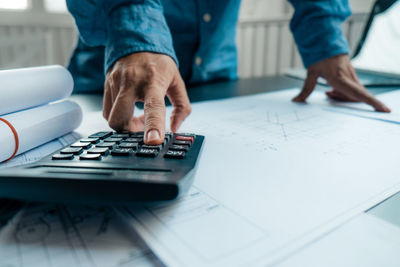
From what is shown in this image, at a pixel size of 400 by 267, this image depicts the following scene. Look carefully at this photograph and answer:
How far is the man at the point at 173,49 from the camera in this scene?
40 centimetres

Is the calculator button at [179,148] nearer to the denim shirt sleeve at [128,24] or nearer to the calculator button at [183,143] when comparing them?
the calculator button at [183,143]

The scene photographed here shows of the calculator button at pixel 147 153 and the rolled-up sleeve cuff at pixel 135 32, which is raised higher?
the rolled-up sleeve cuff at pixel 135 32

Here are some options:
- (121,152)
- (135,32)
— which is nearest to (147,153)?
(121,152)

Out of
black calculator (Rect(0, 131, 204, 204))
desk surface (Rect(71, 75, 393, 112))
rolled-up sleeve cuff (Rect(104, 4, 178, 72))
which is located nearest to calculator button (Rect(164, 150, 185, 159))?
black calculator (Rect(0, 131, 204, 204))

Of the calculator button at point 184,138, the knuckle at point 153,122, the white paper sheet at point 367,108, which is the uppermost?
the knuckle at point 153,122

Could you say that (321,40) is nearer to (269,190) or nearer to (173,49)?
(173,49)

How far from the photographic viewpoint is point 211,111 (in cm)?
56

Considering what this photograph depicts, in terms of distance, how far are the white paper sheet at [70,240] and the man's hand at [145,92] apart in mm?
126

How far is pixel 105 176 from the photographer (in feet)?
0.70

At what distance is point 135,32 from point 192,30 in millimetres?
429

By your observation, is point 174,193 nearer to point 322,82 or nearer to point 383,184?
point 383,184

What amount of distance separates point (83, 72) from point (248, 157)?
683 millimetres

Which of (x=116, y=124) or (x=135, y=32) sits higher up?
(x=135, y=32)

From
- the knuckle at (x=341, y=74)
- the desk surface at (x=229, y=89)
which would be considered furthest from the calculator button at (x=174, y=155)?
Answer: the knuckle at (x=341, y=74)
